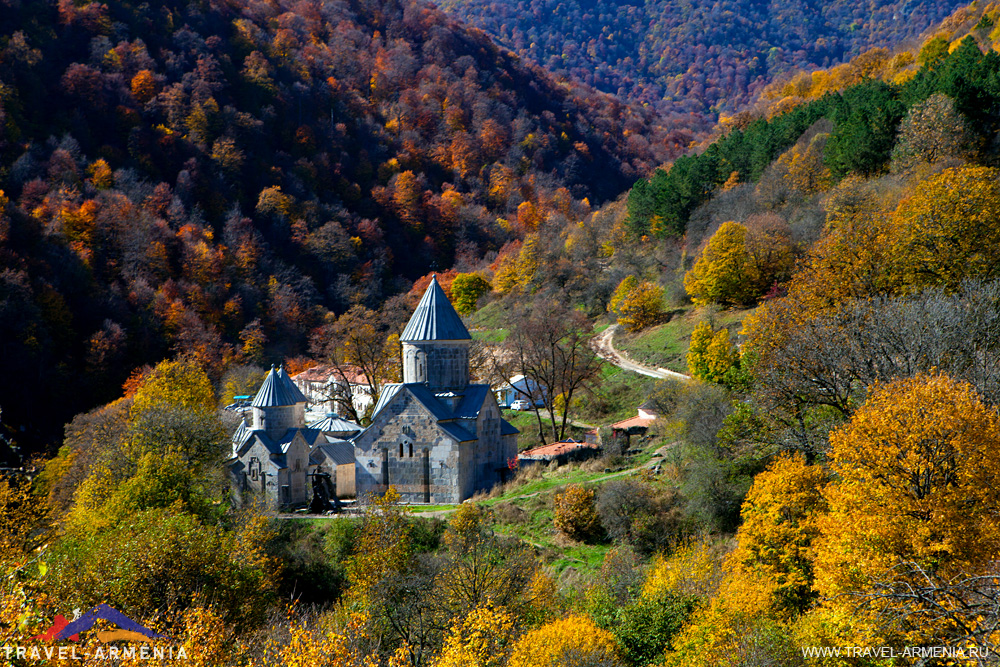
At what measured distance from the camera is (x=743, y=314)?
42625 mm

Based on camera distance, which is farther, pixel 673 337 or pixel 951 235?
pixel 673 337

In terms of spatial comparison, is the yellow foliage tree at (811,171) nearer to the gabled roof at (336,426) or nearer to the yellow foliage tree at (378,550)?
the gabled roof at (336,426)

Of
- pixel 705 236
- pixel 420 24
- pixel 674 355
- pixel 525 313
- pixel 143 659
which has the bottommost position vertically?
pixel 143 659

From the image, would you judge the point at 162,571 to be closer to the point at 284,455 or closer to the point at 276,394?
the point at 284,455

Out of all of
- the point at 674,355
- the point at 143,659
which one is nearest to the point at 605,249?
the point at 674,355

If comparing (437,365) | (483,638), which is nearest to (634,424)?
(437,365)

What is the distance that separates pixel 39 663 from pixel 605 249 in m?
60.6

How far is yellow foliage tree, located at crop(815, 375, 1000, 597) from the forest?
7cm

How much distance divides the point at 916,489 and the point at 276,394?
89.1ft

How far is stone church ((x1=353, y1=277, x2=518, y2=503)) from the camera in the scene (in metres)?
33.3

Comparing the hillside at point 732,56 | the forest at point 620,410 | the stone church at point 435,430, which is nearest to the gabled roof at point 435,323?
the stone church at point 435,430

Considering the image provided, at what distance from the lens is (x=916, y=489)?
55.0 feet

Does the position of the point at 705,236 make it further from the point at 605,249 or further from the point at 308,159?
the point at 308,159

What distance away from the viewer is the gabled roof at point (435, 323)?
35562 millimetres
